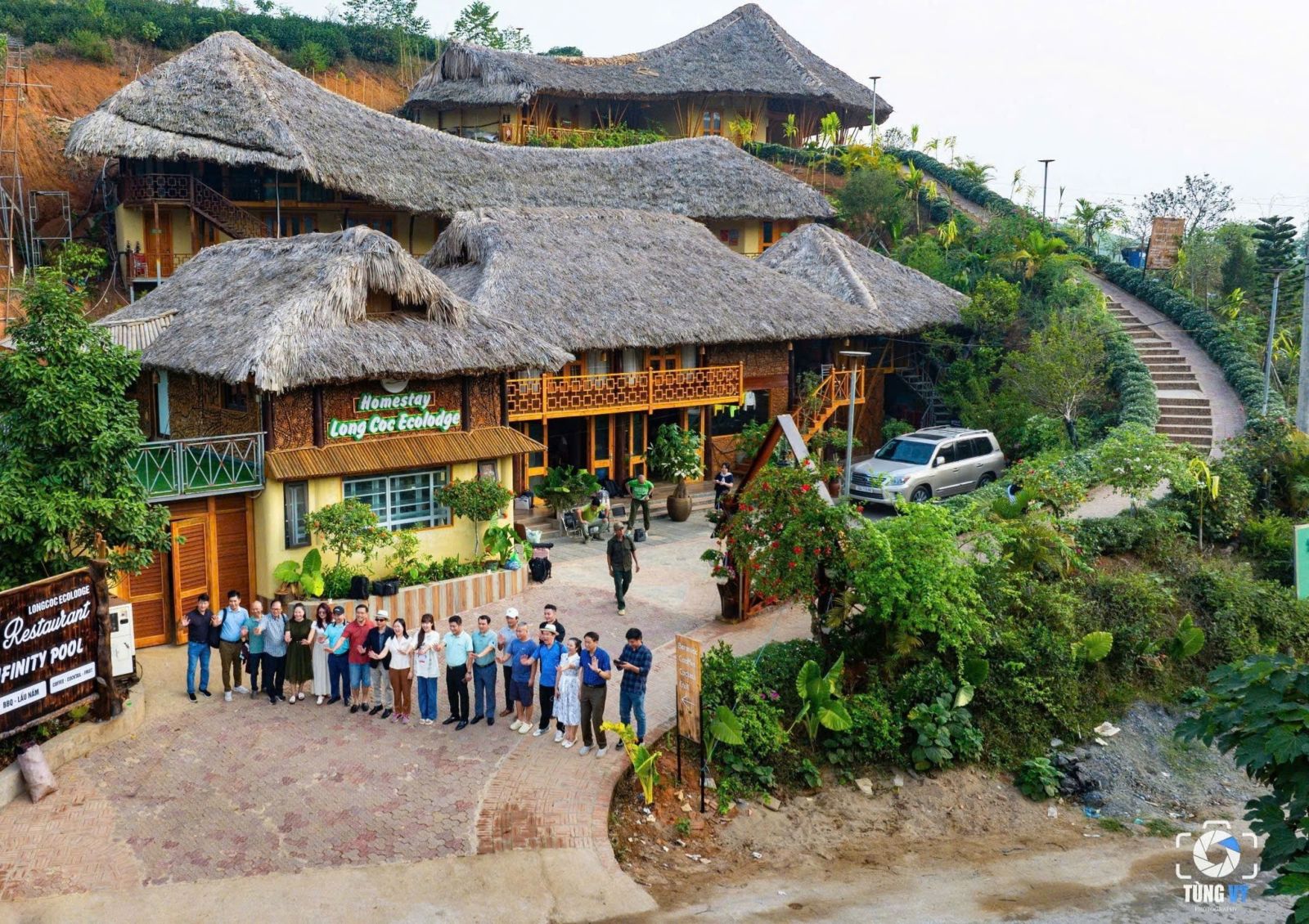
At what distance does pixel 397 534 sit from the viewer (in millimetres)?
19844

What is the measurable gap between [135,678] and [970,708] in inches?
444

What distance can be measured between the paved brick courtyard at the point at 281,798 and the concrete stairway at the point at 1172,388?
57.0ft

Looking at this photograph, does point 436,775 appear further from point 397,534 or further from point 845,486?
point 845,486

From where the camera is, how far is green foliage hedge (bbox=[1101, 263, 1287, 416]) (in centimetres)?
2859

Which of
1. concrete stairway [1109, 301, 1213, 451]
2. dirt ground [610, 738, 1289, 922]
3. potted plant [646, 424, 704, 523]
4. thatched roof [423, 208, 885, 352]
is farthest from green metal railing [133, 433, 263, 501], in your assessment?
concrete stairway [1109, 301, 1213, 451]

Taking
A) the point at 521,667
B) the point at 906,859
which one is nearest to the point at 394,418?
the point at 521,667

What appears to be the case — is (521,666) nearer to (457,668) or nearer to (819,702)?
(457,668)

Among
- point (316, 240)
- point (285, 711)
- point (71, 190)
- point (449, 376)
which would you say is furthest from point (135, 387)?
point (71, 190)

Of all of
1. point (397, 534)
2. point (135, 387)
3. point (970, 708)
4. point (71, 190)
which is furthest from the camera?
point (71, 190)

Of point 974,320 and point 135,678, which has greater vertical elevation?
point 974,320

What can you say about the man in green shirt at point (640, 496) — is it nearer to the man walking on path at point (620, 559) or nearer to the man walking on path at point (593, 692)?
the man walking on path at point (620, 559)

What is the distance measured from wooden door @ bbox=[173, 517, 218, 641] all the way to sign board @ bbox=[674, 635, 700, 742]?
26.6 feet

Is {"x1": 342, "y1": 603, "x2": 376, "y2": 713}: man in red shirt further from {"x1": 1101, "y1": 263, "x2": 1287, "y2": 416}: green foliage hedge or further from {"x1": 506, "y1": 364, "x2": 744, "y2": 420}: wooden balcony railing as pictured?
{"x1": 1101, "y1": 263, "x2": 1287, "y2": 416}: green foliage hedge

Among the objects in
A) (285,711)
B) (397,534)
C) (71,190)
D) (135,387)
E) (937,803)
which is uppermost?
(71,190)
